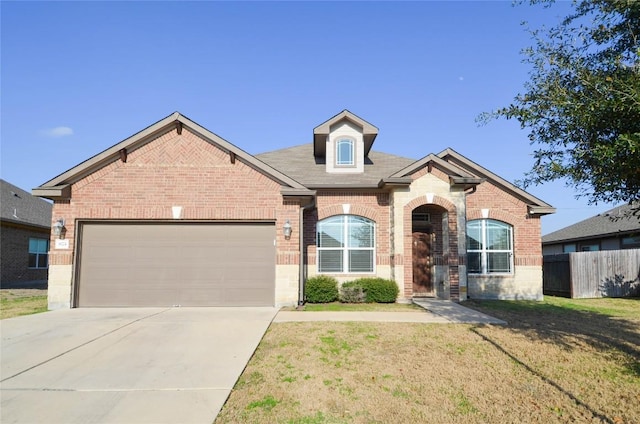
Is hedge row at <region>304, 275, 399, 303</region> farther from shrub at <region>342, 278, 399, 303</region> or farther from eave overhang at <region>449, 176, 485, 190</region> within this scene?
eave overhang at <region>449, 176, 485, 190</region>

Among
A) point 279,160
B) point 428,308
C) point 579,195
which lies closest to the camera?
point 579,195

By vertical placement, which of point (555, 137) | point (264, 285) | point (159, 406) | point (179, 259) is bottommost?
point (159, 406)

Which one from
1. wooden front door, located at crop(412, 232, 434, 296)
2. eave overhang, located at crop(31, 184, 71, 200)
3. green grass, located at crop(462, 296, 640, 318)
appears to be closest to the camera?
eave overhang, located at crop(31, 184, 71, 200)

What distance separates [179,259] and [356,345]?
23.3ft

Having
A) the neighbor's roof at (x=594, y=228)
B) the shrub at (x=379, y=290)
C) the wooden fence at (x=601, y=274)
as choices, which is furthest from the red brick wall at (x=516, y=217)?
the neighbor's roof at (x=594, y=228)

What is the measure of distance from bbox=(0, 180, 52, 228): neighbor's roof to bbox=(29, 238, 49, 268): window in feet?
3.67

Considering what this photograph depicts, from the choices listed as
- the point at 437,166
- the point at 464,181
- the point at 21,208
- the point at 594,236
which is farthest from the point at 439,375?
the point at 21,208

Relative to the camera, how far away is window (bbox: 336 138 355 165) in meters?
15.2

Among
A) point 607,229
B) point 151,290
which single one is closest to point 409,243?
point 151,290

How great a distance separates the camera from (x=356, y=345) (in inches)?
286

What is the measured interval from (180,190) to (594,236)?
22.7m

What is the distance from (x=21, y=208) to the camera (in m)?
21.2

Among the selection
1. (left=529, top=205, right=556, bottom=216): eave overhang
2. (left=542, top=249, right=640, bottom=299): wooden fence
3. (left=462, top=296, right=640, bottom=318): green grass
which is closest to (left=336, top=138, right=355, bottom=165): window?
(left=462, top=296, right=640, bottom=318): green grass

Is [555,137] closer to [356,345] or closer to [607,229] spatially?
[356,345]
